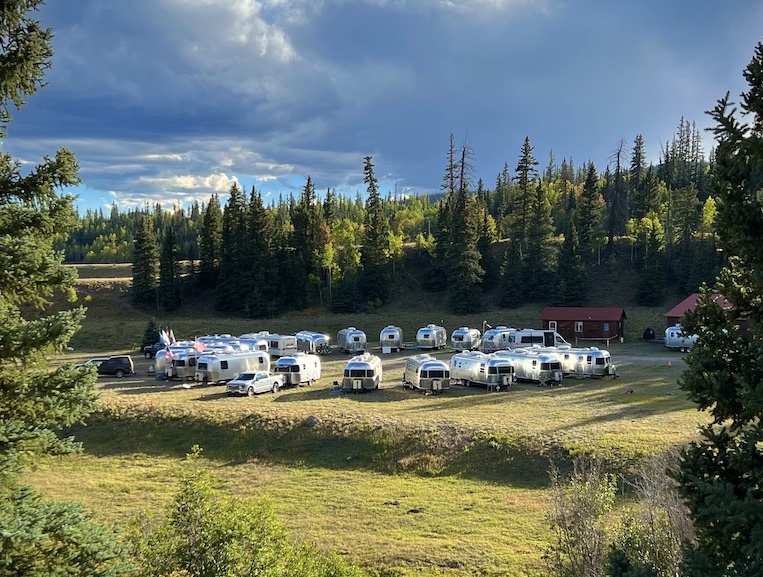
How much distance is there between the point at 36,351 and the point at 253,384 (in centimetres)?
2647

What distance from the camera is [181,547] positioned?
33.0 ft

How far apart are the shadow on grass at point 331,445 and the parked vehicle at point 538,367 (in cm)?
1107

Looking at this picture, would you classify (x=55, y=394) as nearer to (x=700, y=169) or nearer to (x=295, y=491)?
(x=295, y=491)

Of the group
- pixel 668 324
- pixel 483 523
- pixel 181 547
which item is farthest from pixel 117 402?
pixel 668 324

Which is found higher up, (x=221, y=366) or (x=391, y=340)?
(x=391, y=340)

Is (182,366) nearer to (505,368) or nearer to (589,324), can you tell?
(505,368)

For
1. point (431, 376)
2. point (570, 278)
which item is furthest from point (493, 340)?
point (570, 278)

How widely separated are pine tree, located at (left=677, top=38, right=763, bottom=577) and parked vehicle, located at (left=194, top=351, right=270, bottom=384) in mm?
31705

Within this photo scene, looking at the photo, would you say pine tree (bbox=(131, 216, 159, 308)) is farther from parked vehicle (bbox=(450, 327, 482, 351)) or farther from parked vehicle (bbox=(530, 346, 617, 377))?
parked vehicle (bbox=(530, 346, 617, 377))

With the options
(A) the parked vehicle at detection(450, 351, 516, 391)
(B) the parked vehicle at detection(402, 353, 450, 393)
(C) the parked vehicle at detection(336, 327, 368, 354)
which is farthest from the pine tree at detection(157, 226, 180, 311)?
→ (A) the parked vehicle at detection(450, 351, 516, 391)

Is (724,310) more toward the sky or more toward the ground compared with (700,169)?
more toward the ground

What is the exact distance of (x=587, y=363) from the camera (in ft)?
120

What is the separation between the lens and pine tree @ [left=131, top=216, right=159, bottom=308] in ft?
224

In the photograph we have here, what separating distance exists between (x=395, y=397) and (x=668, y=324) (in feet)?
106
